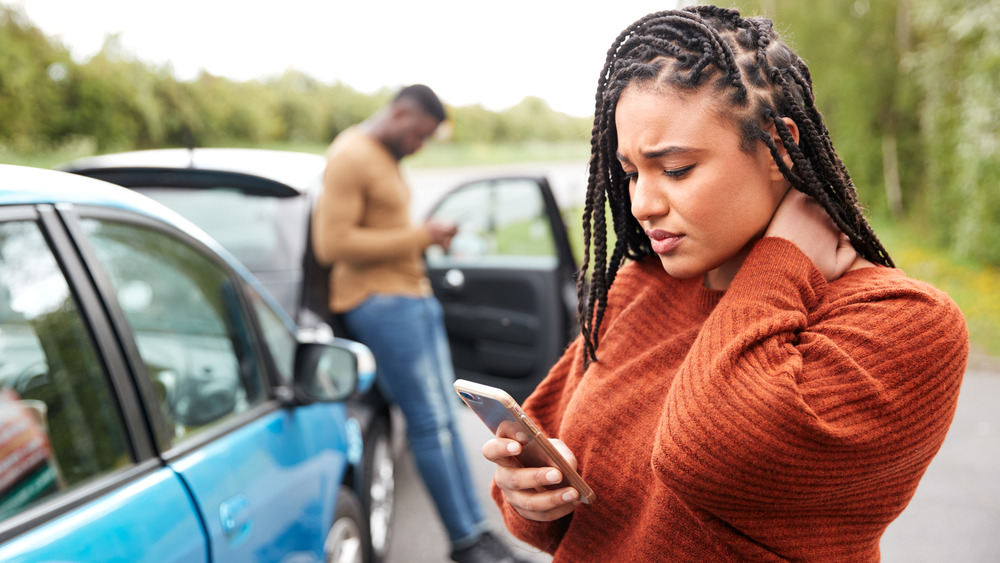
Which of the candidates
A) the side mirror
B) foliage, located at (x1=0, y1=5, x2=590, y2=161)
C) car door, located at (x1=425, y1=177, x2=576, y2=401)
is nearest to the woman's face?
the side mirror

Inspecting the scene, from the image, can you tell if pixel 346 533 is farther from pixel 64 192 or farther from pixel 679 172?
pixel 679 172

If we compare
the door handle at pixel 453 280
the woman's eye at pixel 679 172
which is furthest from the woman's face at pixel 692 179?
the door handle at pixel 453 280

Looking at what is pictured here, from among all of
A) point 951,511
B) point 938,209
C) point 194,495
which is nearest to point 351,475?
point 194,495

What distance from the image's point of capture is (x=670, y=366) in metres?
1.14

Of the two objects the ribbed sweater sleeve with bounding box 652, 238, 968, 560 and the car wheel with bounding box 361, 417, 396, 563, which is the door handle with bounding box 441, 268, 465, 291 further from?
the ribbed sweater sleeve with bounding box 652, 238, 968, 560

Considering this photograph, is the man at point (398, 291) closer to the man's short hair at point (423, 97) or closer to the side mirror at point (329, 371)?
the man's short hair at point (423, 97)

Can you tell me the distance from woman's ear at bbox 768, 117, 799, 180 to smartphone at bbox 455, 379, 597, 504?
20.2 inches

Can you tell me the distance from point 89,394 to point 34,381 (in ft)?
0.42

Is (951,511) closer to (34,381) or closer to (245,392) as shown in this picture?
(245,392)

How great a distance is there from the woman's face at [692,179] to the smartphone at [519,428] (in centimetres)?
31

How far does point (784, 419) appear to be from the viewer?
0.90m

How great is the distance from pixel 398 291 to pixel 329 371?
1.09 m

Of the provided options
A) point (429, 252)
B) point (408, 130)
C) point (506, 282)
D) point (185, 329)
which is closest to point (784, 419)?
point (185, 329)

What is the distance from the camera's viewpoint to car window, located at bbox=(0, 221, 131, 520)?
148 cm
